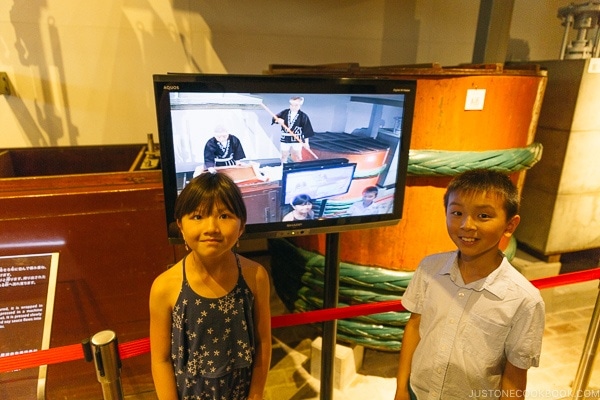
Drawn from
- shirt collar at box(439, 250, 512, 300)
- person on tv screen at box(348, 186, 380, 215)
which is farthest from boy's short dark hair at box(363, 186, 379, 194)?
shirt collar at box(439, 250, 512, 300)

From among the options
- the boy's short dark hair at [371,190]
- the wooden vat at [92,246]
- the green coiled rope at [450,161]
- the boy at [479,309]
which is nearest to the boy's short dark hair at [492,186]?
the boy at [479,309]

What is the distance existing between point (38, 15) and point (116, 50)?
559 millimetres

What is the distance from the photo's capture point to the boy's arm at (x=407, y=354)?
1410 millimetres

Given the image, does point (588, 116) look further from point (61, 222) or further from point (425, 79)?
point (61, 222)

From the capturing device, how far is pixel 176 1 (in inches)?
121

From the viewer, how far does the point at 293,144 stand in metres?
1.62

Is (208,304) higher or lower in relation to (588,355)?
higher

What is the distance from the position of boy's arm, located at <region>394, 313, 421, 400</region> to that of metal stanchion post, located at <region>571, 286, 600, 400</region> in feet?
3.99

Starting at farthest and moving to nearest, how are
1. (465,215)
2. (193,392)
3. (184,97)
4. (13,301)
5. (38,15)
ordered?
(38,15)
(13,301)
(184,97)
(193,392)
(465,215)

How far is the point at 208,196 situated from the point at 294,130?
619 millimetres

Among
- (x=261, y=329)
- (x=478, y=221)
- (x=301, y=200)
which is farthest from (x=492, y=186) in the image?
(x=261, y=329)

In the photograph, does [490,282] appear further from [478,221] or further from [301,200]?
[301,200]

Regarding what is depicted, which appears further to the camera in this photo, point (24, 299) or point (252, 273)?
point (24, 299)

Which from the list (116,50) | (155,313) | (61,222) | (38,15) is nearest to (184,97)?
(155,313)
